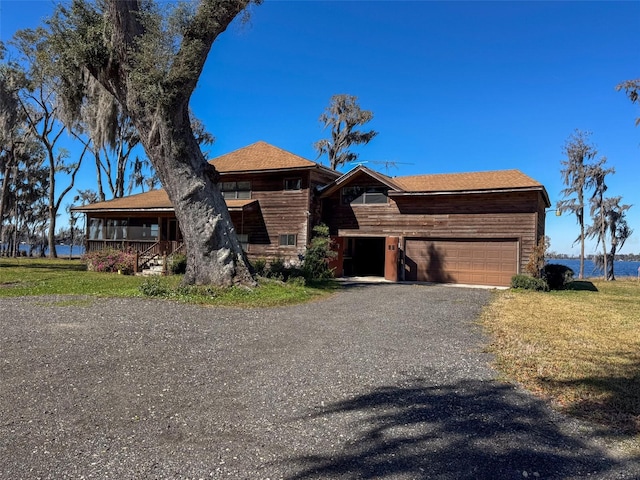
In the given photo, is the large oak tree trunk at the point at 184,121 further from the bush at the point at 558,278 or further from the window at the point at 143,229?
the bush at the point at 558,278

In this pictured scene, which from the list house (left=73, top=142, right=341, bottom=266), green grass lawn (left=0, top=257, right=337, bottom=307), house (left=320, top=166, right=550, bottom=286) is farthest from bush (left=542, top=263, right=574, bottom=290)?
house (left=73, top=142, right=341, bottom=266)

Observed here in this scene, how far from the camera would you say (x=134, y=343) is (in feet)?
20.2

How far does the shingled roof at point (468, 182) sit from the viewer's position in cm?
1691

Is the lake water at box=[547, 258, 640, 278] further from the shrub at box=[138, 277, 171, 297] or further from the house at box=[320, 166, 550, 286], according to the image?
the shrub at box=[138, 277, 171, 297]

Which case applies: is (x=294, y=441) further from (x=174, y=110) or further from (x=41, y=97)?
(x=41, y=97)

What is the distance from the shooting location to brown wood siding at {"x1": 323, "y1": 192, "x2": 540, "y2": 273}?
16.7 meters

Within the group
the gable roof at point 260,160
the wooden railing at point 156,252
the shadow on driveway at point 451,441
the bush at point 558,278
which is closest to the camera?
the shadow on driveway at point 451,441

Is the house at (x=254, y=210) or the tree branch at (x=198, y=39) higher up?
the tree branch at (x=198, y=39)

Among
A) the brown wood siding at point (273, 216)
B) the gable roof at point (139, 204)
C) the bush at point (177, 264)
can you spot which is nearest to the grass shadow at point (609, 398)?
the brown wood siding at point (273, 216)

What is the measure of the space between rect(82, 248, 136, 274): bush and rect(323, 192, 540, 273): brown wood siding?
9.15 meters

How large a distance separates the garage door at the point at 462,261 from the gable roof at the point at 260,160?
230 inches

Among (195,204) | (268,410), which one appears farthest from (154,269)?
(268,410)

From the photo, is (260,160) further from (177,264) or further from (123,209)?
(123,209)

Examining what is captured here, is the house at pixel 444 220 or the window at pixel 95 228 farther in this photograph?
the window at pixel 95 228
